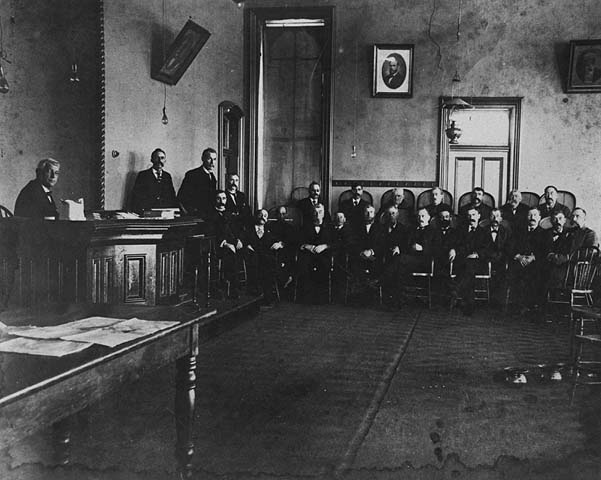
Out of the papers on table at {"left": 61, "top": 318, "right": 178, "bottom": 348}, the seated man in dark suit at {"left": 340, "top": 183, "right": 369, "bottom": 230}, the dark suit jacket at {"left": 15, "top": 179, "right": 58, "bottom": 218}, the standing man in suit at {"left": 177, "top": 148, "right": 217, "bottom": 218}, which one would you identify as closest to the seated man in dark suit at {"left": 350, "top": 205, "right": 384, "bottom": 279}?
the seated man in dark suit at {"left": 340, "top": 183, "right": 369, "bottom": 230}

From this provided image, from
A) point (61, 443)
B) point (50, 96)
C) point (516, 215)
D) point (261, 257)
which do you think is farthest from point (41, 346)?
point (516, 215)

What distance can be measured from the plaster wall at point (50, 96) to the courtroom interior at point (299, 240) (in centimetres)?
2

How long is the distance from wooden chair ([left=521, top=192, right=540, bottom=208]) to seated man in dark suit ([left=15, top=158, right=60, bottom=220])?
6.68m

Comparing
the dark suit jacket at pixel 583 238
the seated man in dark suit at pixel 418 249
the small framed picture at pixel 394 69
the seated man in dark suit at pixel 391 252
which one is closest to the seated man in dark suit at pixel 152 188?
the seated man in dark suit at pixel 391 252

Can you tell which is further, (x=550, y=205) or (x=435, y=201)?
(x=435, y=201)

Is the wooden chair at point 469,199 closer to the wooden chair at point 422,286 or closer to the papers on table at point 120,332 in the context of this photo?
the wooden chair at point 422,286

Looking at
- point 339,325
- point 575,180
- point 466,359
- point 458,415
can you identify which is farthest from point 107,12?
point 575,180

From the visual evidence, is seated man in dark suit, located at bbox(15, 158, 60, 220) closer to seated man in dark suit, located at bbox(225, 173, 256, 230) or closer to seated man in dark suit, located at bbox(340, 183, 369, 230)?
seated man in dark suit, located at bbox(225, 173, 256, 230)

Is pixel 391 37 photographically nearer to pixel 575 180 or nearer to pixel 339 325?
pixel 575 180

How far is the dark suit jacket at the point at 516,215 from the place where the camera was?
869 cm

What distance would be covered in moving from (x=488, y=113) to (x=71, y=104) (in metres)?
6.11

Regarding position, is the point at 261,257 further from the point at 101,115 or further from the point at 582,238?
the point at 582,238

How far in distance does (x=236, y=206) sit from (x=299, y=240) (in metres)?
0.88

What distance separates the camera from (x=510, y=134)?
32.8ft
